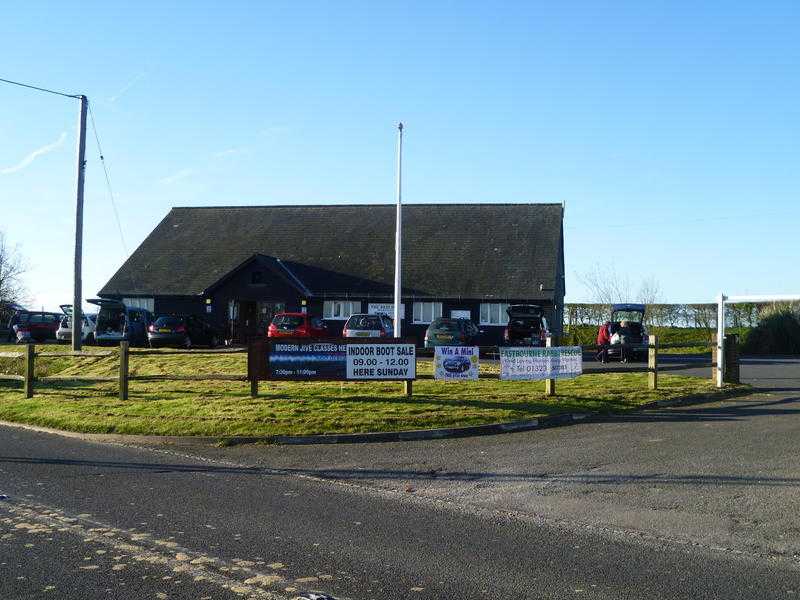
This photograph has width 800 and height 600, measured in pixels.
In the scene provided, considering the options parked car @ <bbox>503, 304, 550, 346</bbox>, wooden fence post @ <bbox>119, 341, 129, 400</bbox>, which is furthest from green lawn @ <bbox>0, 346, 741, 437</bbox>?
parked car @ <bbox>503, 304, 550, 346</bbox>

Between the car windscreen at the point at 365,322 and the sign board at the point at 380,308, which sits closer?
the car windscreen at the point at 365,322

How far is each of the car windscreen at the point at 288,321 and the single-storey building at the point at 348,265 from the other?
24.2 feet

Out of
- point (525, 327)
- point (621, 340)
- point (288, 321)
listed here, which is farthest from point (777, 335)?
point (288, 321)

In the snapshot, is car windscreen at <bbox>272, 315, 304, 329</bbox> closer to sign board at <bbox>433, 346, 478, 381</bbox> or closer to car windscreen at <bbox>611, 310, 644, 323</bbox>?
car windscreen at <bbox>611, 310, 644, 323</bbox>

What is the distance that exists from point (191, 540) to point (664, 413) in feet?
38.6

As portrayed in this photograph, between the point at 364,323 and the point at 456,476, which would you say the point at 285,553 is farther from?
the point at 364,323

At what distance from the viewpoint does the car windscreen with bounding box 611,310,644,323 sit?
1407 inches

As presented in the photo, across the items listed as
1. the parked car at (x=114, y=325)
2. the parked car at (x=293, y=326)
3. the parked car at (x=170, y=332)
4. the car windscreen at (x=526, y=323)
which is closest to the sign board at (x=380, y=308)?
the parked car at (x=293, y=326)

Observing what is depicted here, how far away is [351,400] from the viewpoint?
16.9 m

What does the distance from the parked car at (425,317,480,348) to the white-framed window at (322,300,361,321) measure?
30.6 feet

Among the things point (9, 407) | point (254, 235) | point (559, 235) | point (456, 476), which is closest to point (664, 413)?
point (456, 476)

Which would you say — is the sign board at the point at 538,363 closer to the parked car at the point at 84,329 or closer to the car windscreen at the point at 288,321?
the car windscreen at the point at 288,321

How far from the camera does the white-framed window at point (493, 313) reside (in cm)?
3956

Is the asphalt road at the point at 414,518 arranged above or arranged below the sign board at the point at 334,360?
below
